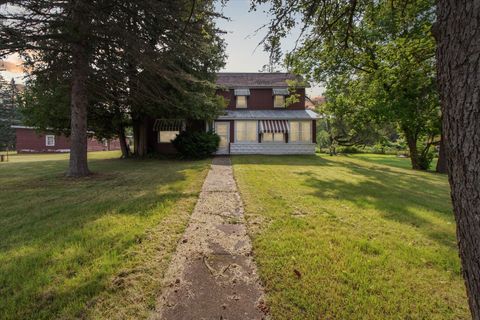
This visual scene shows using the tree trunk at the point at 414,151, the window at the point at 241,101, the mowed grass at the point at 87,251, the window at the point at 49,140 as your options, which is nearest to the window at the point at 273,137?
the window at the point at 241,101

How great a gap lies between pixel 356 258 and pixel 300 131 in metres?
19.1

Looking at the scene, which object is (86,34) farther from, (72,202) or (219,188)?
(219,188)

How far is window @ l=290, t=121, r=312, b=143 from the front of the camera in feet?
70.6

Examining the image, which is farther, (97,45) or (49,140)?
(49,140)

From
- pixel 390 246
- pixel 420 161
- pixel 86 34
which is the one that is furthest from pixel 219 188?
pixel 420 161

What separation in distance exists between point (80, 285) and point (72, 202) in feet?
14.0

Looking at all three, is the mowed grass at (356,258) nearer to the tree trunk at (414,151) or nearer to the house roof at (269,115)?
the tree trunk at (414,151)

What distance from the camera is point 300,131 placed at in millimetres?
21578

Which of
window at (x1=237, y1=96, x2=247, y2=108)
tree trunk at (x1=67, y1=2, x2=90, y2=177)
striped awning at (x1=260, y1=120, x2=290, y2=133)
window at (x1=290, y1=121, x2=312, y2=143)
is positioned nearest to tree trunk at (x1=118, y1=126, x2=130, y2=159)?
tree trunk at (x1=67, y1=2, x2=90, y2=177)

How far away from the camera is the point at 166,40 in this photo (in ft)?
31.8

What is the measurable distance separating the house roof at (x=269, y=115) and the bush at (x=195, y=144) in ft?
12.7

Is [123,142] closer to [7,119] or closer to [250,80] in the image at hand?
[250,80]

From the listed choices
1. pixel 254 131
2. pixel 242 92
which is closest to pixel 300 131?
pixel 254 131

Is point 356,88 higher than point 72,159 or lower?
higher
